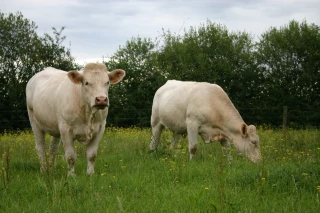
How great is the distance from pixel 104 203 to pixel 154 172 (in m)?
1.91

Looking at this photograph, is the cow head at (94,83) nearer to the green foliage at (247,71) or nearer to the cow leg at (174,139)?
the cow leg at (174,139)

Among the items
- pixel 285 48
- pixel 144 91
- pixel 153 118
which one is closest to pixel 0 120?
pixel 144 91

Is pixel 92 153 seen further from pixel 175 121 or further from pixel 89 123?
pixel 175 121

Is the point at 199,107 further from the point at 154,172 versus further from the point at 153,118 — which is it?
the point at 154,172

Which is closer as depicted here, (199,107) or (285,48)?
(199,107)

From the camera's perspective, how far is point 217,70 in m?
31.1

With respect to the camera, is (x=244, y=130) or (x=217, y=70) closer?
(x=244, y=130)

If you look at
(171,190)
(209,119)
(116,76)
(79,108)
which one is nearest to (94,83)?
(79,108)

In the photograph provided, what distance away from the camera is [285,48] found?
3025cm

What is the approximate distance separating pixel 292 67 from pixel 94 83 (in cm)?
2431

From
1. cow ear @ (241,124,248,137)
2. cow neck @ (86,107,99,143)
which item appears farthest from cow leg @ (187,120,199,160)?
cow neck @ (86,107,99,143)

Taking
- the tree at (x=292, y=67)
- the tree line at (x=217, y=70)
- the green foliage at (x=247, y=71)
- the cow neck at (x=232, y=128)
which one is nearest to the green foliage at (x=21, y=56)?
the tree line at (x=217, y=70)

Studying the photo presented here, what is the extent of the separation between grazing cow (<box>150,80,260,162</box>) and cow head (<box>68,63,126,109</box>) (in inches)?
94.9

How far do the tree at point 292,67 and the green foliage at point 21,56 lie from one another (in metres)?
13.0
